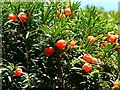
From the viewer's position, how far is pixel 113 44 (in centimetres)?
242

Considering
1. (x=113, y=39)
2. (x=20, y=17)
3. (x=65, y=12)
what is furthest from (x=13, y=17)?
(x=113, y=39)

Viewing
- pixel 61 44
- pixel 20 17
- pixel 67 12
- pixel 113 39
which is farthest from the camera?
pixel 67 12

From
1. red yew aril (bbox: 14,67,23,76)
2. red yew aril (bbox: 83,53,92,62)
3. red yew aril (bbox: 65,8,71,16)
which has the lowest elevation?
red yew aril (bbox: 14,67,23,76)

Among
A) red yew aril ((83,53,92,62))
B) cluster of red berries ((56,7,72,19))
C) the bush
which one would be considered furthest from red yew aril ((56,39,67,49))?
cluster of red berries ((56,7,72,19))

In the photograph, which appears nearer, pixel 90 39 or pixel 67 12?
pixel 90 39

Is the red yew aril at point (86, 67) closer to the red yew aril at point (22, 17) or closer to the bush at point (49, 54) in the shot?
the bush at point (49, 54)

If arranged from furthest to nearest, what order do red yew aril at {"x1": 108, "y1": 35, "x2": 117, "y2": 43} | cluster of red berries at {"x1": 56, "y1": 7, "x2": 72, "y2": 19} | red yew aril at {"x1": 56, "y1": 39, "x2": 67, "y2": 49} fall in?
cluster of red berries at {"x1": 56, "y1": 7, "x2": 72, "y2": 19}, red yew aril at {"x1": 108, "y1": 35, "x2": 117, "y2": 43}, red yew aril at {"x1": 56, "y1": 39, "x2": 67, "y2": 49}

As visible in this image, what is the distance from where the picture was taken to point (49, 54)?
2225 millimetres

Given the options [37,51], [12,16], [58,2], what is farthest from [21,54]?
[58,2]

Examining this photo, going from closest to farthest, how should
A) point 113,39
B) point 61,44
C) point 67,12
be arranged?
point 61,44, point 113,39, point 67,12

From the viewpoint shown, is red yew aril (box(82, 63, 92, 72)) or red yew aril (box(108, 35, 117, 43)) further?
red yew aril (box(108, 35, 117, 43))

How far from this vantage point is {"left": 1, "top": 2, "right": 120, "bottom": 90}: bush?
2.26 meters

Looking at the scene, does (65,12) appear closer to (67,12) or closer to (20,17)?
(67,12)

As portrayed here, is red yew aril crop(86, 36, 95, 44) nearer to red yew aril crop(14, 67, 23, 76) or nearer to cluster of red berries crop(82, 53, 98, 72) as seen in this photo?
cluster of red berries crop(82, 53, 98, 72)
